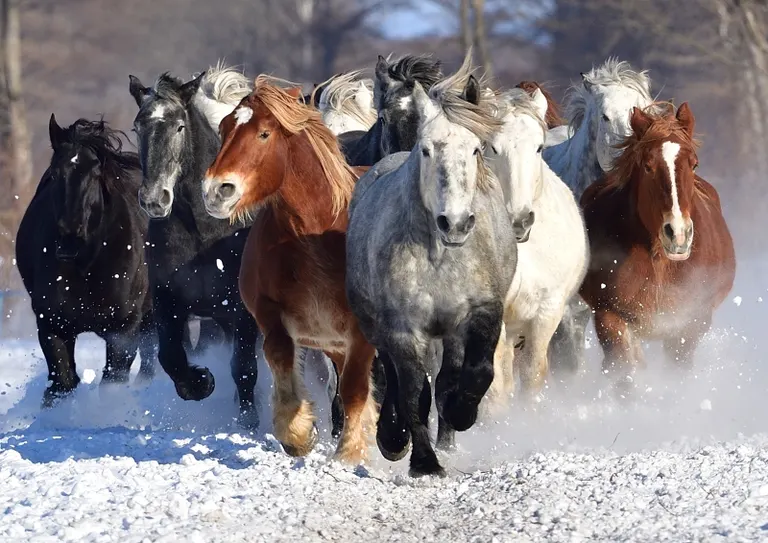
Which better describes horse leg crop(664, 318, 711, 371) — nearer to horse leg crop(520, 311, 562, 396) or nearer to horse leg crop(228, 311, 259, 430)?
horse leg crop(520, 311, 562, 396)

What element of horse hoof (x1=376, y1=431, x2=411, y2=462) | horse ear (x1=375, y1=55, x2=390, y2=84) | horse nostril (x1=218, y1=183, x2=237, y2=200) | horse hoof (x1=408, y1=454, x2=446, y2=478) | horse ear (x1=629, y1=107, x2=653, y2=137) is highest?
horse ear (x1=375, y1=55, x2=390, y2=84)

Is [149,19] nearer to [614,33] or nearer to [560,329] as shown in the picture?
[614,33]

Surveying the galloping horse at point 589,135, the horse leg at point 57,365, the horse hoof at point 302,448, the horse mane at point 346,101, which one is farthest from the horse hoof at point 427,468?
the horse mane at point 346,101

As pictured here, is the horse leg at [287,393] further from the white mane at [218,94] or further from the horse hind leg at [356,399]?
the white mane at [218,94]

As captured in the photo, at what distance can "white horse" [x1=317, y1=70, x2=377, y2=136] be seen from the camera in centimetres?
986

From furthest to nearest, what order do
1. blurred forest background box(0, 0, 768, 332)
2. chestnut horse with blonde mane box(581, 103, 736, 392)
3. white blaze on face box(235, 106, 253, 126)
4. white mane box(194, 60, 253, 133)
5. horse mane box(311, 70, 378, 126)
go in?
blurred forest background box(0, 0, 768, 332) → horse mane box(311, 70, 378, 126) → white mane box(194, 60, 253, 133) → chestnut horse with blonde mane box(581, 103, 736, 392) → white blaze on face box(235, 106, 253, 126)

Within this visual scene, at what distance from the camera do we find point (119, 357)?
29.2 feet

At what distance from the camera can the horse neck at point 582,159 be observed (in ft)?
27.9

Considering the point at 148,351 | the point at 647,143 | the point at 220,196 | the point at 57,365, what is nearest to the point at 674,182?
Result: the point at 647,143

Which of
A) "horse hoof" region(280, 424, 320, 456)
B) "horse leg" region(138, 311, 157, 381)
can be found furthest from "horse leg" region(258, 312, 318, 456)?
"horse leg" region(138, 311, 157, 381)

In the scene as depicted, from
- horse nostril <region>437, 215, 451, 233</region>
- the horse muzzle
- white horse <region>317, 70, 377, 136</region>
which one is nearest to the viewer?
horse nostril <region>437, 215, 451, 233</region>

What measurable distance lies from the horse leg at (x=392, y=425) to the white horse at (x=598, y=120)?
2.65m

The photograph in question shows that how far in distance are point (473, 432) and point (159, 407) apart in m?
2.55

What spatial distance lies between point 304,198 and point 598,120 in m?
2.51
